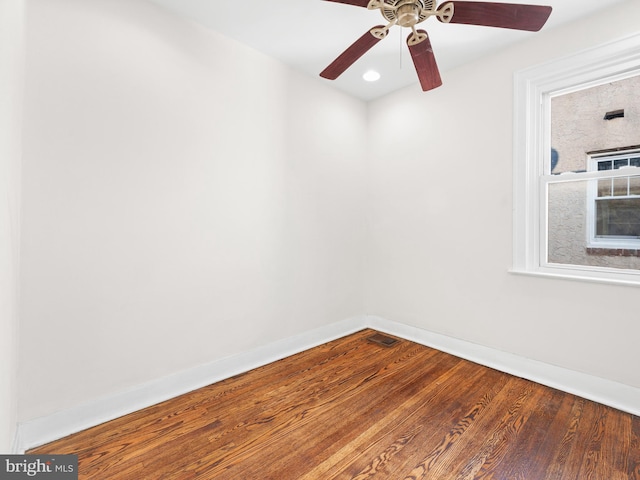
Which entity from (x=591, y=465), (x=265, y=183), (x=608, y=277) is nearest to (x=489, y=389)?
(x=591, y=465)

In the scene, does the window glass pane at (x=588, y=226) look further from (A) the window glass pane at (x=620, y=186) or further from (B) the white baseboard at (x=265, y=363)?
(B) the white baseboard at (x=265, y=363)

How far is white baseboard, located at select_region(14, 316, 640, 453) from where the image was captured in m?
1.66

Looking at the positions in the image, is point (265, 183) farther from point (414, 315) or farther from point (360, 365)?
point (414, 315)

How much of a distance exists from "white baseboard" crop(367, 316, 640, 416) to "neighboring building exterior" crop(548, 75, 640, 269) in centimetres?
78

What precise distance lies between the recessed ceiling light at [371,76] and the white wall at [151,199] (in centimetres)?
44

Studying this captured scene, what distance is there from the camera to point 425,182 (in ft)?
9.64

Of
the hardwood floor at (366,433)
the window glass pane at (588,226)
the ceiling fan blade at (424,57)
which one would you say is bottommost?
the hardwood floor at (366,433)

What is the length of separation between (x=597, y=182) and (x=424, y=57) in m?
1.56

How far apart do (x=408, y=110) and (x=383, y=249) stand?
55.8 inches

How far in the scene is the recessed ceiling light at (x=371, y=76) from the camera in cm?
277

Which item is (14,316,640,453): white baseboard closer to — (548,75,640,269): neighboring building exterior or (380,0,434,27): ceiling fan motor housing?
(548,75,640,269): neighboring building exterior

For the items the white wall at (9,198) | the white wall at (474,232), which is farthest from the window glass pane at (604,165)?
the white wall at (9,198)

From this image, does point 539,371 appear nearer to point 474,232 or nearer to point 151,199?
point 474,232

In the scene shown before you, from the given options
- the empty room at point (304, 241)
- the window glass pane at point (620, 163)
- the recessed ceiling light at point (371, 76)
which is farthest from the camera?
the recessed ceiling light at point (371, 76)
